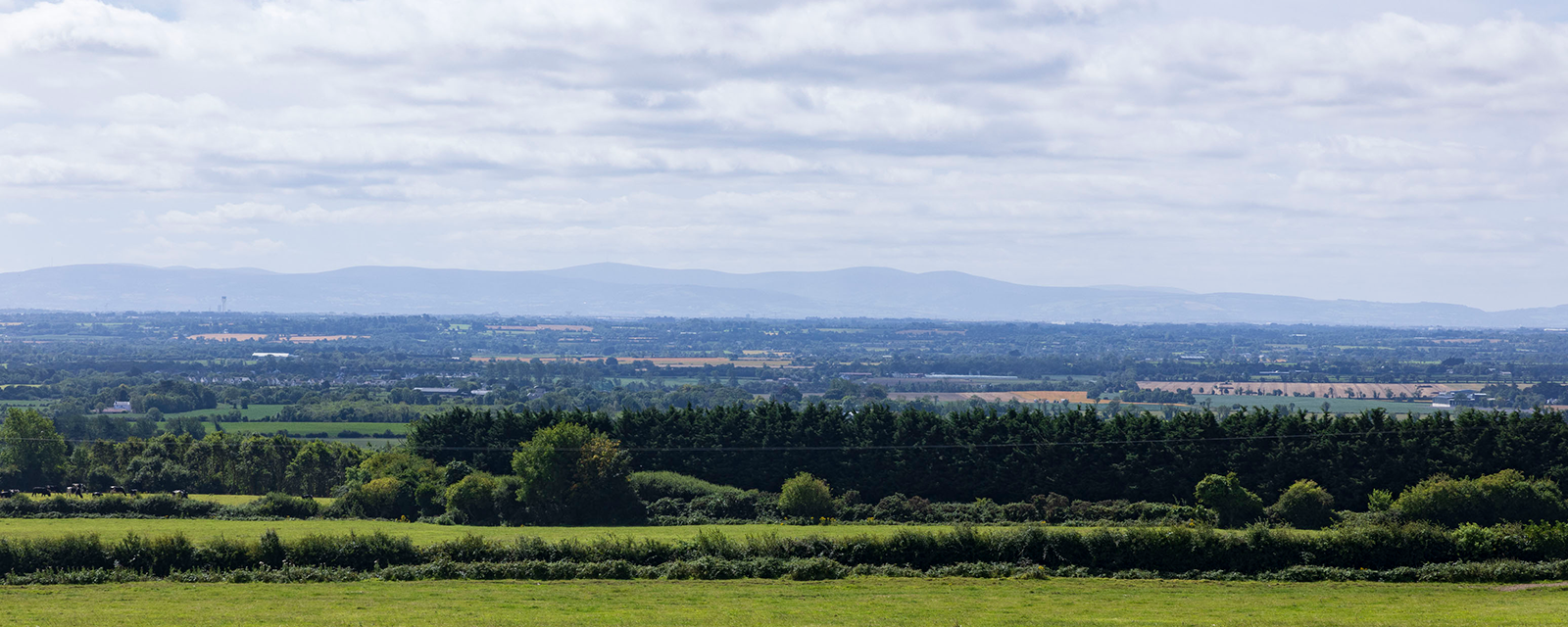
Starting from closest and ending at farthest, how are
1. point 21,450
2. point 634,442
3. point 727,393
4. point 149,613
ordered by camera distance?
point 149,613 → point 634,442 → point 21,450 → point 727,393

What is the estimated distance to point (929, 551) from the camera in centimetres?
3794

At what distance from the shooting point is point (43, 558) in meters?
36.7

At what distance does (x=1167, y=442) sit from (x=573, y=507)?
89.0ft

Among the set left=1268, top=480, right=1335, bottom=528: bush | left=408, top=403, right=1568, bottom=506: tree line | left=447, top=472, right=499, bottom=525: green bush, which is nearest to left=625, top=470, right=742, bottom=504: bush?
left=408, top=403, right=1568, bottom=506: tree line

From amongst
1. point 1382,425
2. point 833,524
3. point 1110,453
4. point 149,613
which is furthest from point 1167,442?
point 149,613

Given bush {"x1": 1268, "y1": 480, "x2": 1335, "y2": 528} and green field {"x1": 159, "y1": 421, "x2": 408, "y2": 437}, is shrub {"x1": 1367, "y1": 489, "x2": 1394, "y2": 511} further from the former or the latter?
green field {"x1": 159, "y1": 421, "x2": 408, "y2": 437}

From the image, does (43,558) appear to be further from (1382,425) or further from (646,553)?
(1382,425)

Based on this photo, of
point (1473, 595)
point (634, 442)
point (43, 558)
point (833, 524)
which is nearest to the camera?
point (1473, 595)

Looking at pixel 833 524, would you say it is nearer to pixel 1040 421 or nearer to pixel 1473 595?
pixel 1040 421

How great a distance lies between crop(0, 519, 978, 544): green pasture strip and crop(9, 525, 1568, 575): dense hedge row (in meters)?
6.94

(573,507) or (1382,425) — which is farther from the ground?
(1382,425)

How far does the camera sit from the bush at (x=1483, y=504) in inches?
1870

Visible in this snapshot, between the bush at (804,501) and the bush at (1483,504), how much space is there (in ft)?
76.0

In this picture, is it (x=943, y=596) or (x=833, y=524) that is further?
(x=833, y=524)
